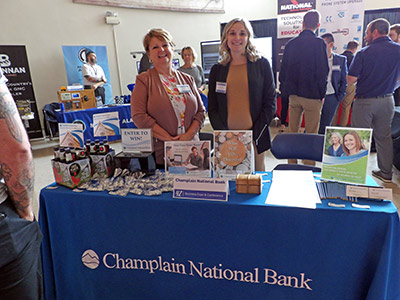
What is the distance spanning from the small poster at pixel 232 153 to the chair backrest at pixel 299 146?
1.76 feet

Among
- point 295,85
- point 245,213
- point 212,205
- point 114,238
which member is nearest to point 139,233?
point 114,238

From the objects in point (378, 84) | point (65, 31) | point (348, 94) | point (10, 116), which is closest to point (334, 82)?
point (378, 84)

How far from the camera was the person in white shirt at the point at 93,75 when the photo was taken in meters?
5.70

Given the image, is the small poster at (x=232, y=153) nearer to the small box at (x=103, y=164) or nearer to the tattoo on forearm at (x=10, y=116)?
the small box at (x=103, y=164)

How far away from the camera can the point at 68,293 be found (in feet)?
4.77

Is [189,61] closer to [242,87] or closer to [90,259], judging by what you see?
[242,87]

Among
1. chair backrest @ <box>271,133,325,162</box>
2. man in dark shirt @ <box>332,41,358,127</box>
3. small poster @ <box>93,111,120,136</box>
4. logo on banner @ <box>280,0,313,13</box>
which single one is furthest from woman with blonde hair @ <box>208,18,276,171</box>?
logo on banner @ <box>280,0,313,13</box>

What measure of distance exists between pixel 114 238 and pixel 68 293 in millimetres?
416

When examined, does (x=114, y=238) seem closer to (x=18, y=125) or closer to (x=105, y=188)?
(x=105, y=188)

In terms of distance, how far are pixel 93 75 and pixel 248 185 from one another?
5.42m

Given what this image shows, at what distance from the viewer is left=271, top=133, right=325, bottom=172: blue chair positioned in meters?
1.77

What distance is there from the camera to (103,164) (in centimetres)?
149

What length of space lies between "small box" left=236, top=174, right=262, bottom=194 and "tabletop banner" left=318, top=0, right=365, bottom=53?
205 inches

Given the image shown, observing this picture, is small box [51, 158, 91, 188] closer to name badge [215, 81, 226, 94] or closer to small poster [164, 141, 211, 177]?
small poster [164, 141, 211, 177]
